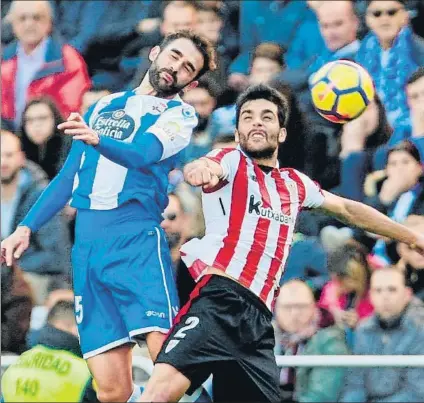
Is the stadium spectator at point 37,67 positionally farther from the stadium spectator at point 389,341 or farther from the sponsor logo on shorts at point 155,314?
the sponsor logo on shorts at point 155,314

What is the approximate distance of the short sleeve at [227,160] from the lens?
5.58 meters

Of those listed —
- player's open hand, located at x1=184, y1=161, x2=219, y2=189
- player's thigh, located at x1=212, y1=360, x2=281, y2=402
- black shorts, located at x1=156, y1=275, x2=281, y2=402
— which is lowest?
player's thigh, located at x1=212, y1=360, x2=281, y2=402

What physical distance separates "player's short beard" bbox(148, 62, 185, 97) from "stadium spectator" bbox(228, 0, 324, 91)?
6.76 ft

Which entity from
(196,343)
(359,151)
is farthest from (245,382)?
(359,151)

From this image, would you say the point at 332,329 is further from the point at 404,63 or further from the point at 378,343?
the point at 404,63

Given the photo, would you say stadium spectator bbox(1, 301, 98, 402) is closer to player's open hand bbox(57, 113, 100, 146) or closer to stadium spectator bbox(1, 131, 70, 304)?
stadium spectator bbox(1, 131, 70, 304)

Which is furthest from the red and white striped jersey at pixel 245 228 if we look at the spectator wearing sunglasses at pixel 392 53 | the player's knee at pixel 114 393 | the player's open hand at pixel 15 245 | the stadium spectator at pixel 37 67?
the stadium spectator at pixel 37 67

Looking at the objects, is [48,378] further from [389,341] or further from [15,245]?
[389,341]

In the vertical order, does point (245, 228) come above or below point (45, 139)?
below

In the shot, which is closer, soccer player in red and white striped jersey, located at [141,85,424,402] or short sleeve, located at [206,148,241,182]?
soccer player in red and white striped jersey, located at [141,85,424,402]

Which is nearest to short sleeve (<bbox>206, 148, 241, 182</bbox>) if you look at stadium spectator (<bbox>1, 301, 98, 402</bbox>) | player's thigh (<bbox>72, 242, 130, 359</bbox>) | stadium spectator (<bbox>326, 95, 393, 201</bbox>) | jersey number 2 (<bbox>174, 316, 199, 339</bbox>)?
jersey number 2 (<bbox>174, 316, 199, 339</bbox>)

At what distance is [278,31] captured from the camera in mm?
8227

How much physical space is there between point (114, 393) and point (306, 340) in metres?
1.79

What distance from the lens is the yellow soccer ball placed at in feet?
23.3
